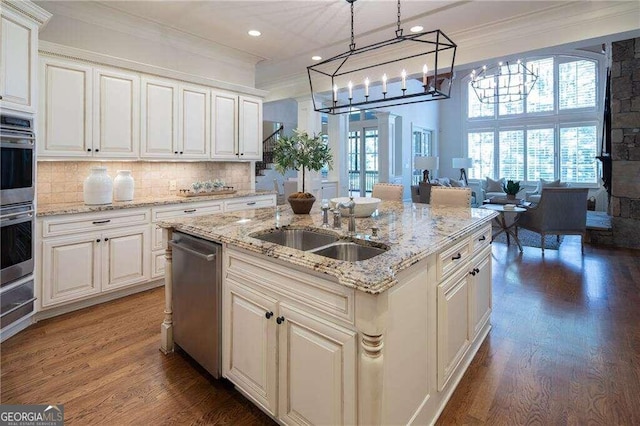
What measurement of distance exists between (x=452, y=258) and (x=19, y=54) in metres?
3.29

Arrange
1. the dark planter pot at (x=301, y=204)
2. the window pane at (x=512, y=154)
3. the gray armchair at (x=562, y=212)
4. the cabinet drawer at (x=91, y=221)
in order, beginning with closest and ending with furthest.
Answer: the dark planter pot at (x=301, y=204) < the cabinet drawer at (x=91, y=221) < the gray armchair at (x=562, y=212) < the window pane at (x=512, y=154)

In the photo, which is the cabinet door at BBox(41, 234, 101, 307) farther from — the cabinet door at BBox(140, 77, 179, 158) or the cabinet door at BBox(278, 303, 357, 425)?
the cabinet door at BBox(278, 303, 357, 425)

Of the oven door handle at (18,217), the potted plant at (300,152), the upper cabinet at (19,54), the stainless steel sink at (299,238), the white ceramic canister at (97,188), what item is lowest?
the stainless steel sink at (299,238)

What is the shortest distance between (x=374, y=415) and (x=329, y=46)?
15.0ft

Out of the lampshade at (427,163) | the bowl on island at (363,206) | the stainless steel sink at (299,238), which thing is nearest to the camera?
the stainless steel sink at (299,238)

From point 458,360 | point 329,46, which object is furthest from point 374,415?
point 329,46

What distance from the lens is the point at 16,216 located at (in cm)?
257

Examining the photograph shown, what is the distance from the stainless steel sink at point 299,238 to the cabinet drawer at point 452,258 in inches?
26.9

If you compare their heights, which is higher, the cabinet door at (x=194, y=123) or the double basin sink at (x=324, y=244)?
the cabinet door at (x=194, y=123)

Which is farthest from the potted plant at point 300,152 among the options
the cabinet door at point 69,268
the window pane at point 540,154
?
the window pane at point 540,154

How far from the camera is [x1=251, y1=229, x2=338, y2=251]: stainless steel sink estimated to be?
216 cm

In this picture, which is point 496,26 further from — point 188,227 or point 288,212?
point 188,227

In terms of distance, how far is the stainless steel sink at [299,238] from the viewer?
2156 millimetres

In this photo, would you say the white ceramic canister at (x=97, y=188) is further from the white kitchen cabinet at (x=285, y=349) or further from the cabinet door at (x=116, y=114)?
the white kitchen cabinet at (x=285, y=349)
